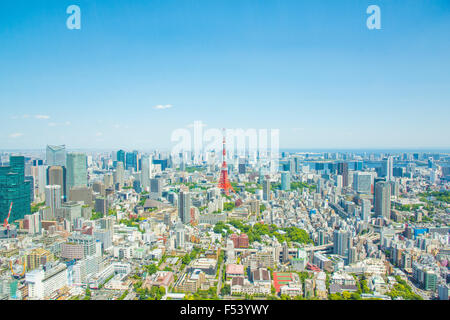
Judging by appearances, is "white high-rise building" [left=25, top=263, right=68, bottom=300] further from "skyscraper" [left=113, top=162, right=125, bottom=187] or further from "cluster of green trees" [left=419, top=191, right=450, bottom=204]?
"cluster of green trees" [left=419, top=191, right=450, bottom=204]

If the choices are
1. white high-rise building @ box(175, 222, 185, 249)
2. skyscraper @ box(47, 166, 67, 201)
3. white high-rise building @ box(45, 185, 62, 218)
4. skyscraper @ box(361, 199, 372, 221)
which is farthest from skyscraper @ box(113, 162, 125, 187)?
skyscraper @ box(361, 199, 372, 221)

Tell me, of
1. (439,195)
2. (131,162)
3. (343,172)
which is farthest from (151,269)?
(343,172)

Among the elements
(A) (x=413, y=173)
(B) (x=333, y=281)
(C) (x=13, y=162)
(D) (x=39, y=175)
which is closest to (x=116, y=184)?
(D) (x=39, y=175)

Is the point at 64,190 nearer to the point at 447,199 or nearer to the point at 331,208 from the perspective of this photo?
the point at 331,208

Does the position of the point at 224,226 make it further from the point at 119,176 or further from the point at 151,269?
the point at 119,176

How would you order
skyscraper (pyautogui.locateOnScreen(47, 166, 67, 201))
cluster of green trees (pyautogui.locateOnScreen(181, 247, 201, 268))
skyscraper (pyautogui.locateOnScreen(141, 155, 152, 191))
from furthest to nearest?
skyscraper (pyautogui.locateOnScreen(141, 155, 152, 191)), skyscraper (pyautogui.locateOnScreen(47, 166, 67, 201)), cluster of green trees (pyautogui.locateOnScreen(181, 247, 201, 268))
